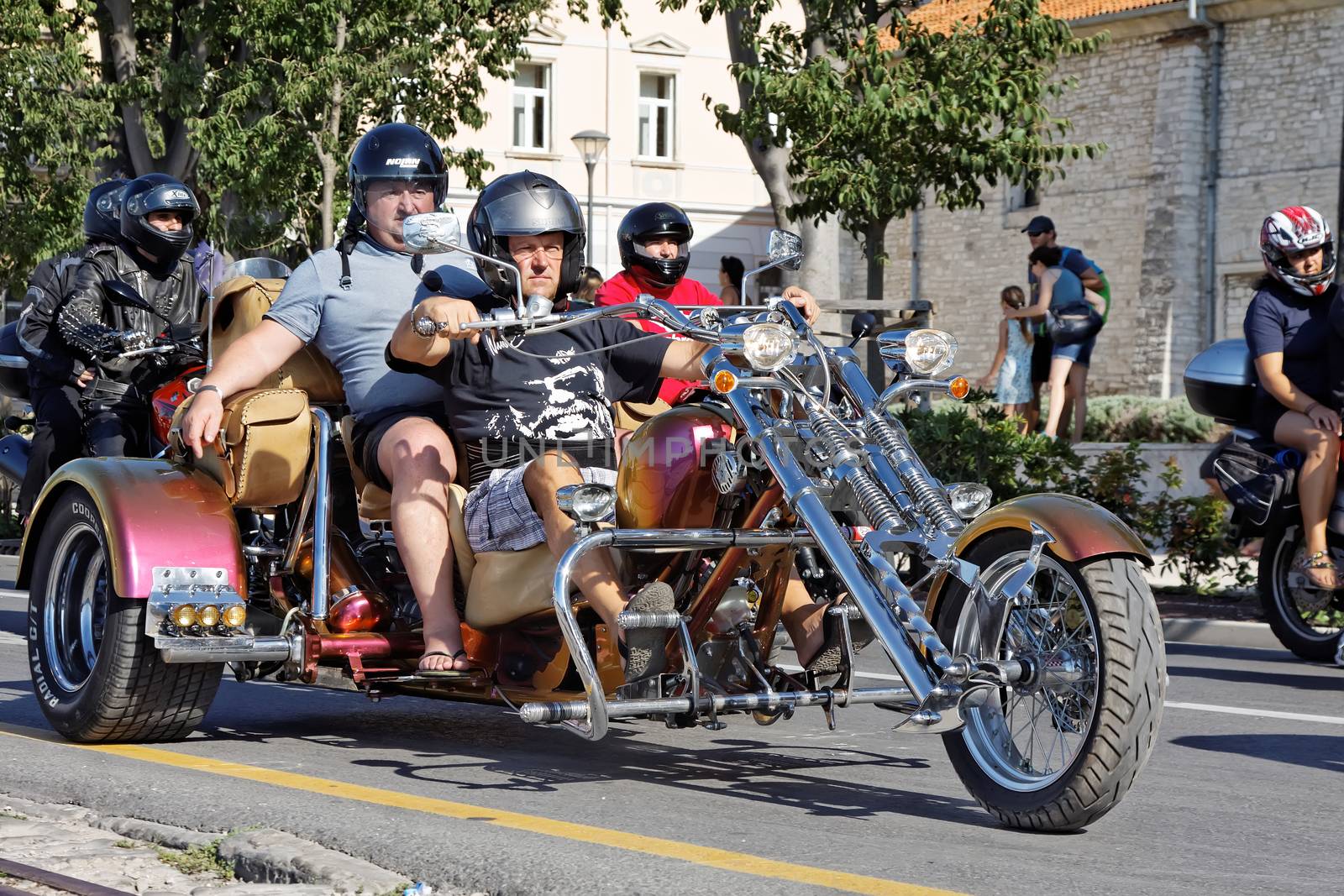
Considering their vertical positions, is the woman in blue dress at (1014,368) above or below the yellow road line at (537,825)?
above

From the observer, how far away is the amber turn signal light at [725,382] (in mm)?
5047

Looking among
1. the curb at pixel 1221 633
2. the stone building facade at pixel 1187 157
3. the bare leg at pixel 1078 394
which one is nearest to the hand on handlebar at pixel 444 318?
the curb at pixel 1221 633

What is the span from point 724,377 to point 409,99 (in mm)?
17825

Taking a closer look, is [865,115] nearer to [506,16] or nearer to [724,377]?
[506,16]

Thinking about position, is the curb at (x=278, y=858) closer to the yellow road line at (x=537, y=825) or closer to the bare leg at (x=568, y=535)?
the yellow road line at (x=537, y=825)

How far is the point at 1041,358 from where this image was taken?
675 inches

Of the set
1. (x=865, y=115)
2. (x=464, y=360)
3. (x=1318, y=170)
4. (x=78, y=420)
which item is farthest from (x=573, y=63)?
(x=464, y=360)

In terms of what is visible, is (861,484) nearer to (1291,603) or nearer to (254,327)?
(254,327)

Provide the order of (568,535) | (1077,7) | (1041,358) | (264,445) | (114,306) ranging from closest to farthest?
1. (568,535)
2. (264,445)
3. (114,306)
4. (1041,358)
5. (1077,7)

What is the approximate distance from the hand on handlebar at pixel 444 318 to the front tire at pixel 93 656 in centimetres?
156

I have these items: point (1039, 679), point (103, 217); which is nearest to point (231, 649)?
point (1039, 679)

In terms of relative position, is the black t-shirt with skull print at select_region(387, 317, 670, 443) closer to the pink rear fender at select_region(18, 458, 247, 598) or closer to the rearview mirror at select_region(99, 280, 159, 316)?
the pink rear fender at select_region(18, 458, 247, 598)

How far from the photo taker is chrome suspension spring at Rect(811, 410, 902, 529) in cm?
483

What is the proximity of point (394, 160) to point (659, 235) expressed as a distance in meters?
1.67
